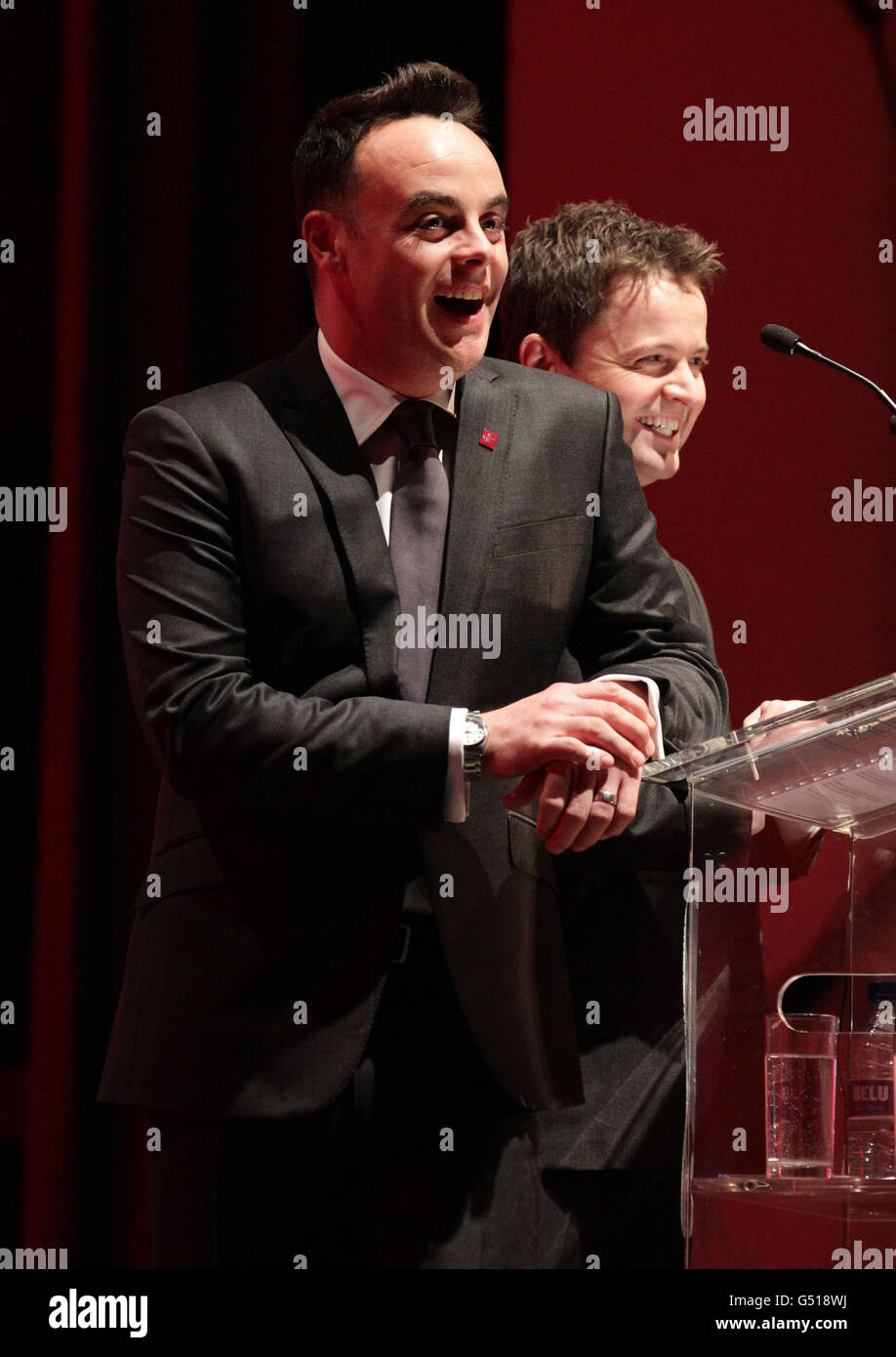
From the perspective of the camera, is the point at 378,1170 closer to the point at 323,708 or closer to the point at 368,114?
the point at 323,708

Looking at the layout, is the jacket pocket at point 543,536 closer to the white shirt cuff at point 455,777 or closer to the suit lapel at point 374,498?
the suit lapel at point 374,498

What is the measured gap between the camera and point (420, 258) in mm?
1782

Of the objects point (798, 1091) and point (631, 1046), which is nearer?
point (798, 1091)

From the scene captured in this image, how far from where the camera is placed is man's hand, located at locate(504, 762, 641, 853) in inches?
60.9

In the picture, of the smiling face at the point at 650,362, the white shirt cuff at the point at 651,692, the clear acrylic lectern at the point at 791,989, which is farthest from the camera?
the smiling face at the point at 650,362

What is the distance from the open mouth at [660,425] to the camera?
93.4 inches

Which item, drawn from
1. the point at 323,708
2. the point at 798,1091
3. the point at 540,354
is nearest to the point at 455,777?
the point at 323,708

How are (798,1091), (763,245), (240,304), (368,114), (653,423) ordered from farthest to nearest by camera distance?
(763,245) < (240,304) < (653,423) < (368,114) < (798,1091)

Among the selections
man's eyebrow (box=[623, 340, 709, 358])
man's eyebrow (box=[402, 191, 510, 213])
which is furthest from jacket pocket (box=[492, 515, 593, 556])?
man's eyebrow (box=[623, 340, 709, 358])

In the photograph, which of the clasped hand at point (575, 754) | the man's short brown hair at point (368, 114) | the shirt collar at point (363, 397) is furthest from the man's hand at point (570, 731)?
the man's short brown hair at point (368, 114)

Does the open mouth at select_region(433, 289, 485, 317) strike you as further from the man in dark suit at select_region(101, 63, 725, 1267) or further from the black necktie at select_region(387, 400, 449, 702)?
the black necktie at select_region(387, 400, 449, 702)

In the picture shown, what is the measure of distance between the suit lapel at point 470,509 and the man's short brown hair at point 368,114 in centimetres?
30

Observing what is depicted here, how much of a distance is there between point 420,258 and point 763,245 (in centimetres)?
135

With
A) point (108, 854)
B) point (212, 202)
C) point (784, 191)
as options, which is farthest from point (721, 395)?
point (108, 854)
